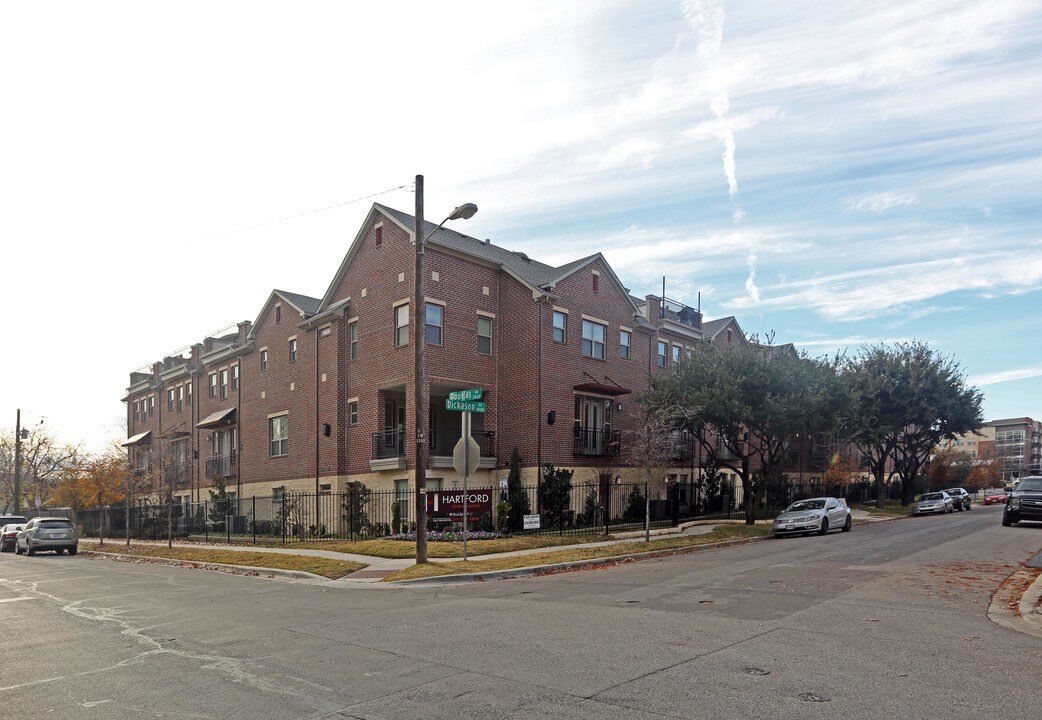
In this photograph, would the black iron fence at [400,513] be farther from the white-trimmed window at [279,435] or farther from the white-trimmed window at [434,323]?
the white-trimmed window at [434,323]

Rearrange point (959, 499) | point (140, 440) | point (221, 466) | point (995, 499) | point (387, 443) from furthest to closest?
point (995, 499)
point (140, 440)
point (959, 499)
point (221, 466)
point (387, 443)

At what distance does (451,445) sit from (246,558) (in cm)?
1080

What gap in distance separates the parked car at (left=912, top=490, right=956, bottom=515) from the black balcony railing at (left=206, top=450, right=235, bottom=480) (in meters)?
38.2

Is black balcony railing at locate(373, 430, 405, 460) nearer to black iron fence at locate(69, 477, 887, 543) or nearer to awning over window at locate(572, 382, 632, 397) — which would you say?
black iron fence at locate(69, 477, 887, 543)

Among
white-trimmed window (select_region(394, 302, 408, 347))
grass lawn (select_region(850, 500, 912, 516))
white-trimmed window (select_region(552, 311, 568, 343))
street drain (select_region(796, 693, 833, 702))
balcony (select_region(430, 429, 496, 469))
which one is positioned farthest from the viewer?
grass lawn (select_region(850, 500, 912, 516))

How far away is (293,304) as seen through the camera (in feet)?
120

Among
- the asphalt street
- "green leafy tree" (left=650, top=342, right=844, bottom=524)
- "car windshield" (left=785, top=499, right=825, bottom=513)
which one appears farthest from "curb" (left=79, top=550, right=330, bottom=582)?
"car windshield" (left=785, top=499, right=825, bottom=513)

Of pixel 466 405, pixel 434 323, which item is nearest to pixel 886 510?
pixel 434 323

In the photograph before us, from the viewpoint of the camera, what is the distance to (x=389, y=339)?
99.3 feet

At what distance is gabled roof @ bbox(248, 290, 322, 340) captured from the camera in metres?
36.0

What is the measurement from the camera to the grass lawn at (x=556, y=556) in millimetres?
17516

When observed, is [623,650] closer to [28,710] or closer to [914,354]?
[28,710]

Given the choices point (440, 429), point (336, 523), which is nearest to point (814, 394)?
point (440, 429)

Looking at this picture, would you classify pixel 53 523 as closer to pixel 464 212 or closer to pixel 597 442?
pixel 597 442
